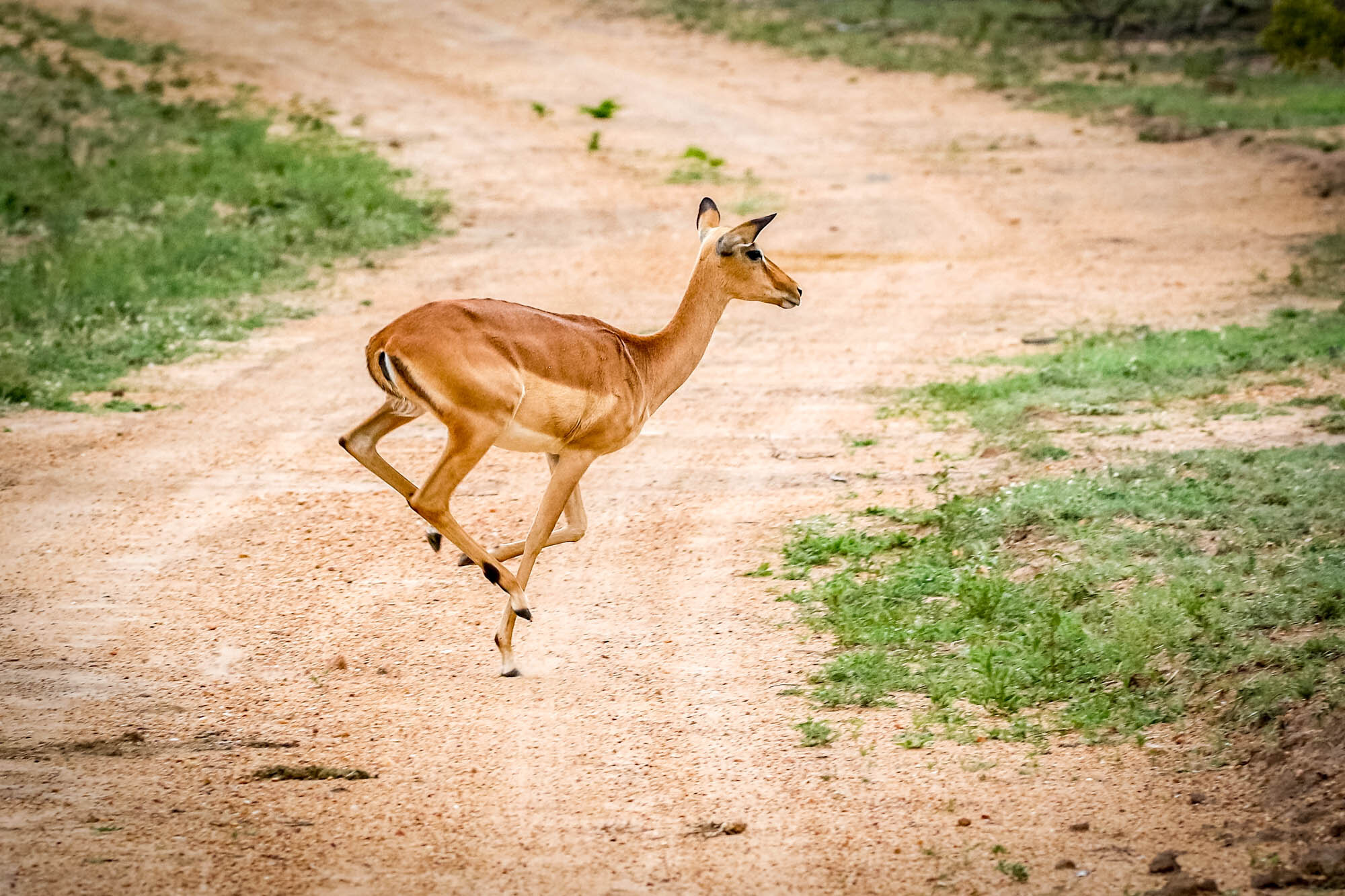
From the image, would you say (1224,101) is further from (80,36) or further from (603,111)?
(80,36)

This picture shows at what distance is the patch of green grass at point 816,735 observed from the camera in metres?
5.97

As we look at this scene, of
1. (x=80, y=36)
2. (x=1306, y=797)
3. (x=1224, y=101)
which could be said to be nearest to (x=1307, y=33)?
(x=1224, y=101)

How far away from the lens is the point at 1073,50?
26.1 meters

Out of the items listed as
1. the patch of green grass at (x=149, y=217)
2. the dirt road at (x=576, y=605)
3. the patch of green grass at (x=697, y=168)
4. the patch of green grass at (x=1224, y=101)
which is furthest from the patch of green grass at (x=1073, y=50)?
the patch of green grass at (x=149, y=217)

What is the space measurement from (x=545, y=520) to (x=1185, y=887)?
124 inches

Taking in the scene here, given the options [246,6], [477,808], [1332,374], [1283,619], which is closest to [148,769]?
[477,808]

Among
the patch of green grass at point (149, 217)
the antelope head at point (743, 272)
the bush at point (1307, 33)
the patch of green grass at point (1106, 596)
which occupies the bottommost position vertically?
the patch of green grass at point (149, 217)

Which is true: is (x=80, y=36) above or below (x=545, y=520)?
below

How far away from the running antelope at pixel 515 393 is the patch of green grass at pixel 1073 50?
15153mm

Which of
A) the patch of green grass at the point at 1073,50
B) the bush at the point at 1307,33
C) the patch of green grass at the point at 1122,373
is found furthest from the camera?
the patch of green grass at the point at 1073,50

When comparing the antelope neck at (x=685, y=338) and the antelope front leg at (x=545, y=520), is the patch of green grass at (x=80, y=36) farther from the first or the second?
the antelope front leg at (x=545, y=520)

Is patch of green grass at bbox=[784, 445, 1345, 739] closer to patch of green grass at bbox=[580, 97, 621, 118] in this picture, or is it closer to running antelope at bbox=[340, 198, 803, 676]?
running antelope at bbox=[340, 198, 803, 676]

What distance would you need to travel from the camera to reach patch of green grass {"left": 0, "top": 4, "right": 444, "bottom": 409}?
12500mm

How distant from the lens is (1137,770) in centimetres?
568
